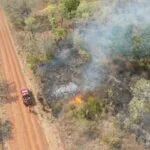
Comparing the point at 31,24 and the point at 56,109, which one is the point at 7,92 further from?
the point at 31,24

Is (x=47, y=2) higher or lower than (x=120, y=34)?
lower

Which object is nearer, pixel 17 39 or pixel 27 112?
pixel 27 112

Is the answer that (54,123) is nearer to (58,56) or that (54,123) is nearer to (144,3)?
(58,56)

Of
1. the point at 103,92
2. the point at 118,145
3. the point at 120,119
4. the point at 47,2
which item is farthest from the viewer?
the point at 47,2

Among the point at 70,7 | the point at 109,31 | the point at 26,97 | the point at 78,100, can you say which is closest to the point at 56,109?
the point at 78,100

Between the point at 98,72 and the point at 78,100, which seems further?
the point at 98,72

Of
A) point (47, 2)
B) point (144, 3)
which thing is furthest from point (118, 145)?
point (47, 2)

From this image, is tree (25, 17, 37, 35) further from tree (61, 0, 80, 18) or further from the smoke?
the smoke
